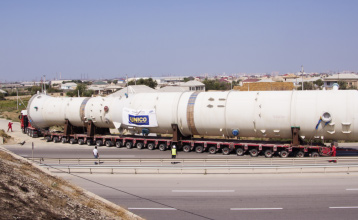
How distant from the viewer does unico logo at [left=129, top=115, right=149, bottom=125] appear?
3136cm

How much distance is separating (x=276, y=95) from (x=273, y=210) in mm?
12369

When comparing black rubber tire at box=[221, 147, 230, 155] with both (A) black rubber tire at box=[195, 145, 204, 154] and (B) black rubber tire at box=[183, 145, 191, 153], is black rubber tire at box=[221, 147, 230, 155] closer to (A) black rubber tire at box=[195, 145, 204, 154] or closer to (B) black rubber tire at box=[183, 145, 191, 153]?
(A) black rubber tire at box=[195, 145, 204, 154]

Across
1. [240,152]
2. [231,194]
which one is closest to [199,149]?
[240,152]

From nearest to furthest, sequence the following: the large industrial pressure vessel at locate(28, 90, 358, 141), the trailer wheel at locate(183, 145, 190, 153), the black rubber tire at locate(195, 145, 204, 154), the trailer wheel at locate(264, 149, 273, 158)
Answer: the large industrial pressure vessel at locate(28, 90, 358, 141) → the trailer wheel at locate(264, 149, 273, 158) → the black rubber tire at locate(195, 145, 204, 154) → the trailer wheel at locate(183, 145, 190, 153)

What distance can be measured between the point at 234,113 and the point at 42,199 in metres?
17.1

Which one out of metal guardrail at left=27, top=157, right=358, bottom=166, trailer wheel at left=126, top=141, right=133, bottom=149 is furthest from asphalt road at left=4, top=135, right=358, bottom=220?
trailer wheel at left=126, top=141, right=133, bottom=149

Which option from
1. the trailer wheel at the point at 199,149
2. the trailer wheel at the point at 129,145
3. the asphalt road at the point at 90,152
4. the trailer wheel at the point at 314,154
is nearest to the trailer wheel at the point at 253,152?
the asphalt road at the point at 90,152

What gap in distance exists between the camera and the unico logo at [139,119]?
103ft

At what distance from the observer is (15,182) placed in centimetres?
1412

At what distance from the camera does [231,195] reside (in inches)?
734

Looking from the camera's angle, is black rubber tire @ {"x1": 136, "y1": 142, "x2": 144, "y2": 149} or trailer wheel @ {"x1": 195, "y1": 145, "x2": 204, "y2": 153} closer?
trailer wheel @ {"x1": 195, "y1": 145, "x2": 204, "y2": 153}

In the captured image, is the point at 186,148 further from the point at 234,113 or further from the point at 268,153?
the point at 268,153

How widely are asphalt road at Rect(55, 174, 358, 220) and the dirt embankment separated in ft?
7.24

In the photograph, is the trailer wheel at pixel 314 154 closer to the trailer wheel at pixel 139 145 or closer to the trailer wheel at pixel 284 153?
the trailer wheel at pixel 284 153
